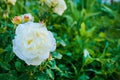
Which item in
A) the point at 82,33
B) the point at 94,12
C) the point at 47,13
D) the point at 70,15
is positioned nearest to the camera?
the point at 47,13

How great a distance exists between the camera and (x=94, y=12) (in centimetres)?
375

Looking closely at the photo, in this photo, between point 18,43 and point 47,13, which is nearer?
point 18,43

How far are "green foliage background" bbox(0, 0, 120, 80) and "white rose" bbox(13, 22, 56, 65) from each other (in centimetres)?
18

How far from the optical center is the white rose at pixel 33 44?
6.08ft

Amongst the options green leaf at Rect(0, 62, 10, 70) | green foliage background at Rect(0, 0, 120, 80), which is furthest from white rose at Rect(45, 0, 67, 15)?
green leaf at Rect(0, 62, 10, 70)

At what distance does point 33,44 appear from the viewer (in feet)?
6.08

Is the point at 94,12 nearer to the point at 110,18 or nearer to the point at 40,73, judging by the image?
the point at 110,18

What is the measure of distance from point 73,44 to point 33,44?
1.17 m

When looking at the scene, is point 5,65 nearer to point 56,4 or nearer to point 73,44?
point 56,4

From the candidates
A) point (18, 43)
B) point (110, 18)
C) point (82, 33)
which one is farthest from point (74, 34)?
point (18, 43)

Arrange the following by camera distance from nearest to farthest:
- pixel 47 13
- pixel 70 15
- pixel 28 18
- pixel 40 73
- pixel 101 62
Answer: pixel 40 73 → pixel 28 18 → pixel 47 13 → pixel 101 62 → pixel 70 15

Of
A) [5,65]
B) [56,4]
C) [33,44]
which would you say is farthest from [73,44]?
[33,44]

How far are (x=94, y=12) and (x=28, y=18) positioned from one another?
157 cm

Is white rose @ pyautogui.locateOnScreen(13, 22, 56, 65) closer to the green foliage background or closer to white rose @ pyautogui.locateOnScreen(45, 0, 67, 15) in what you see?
the green foliage background
